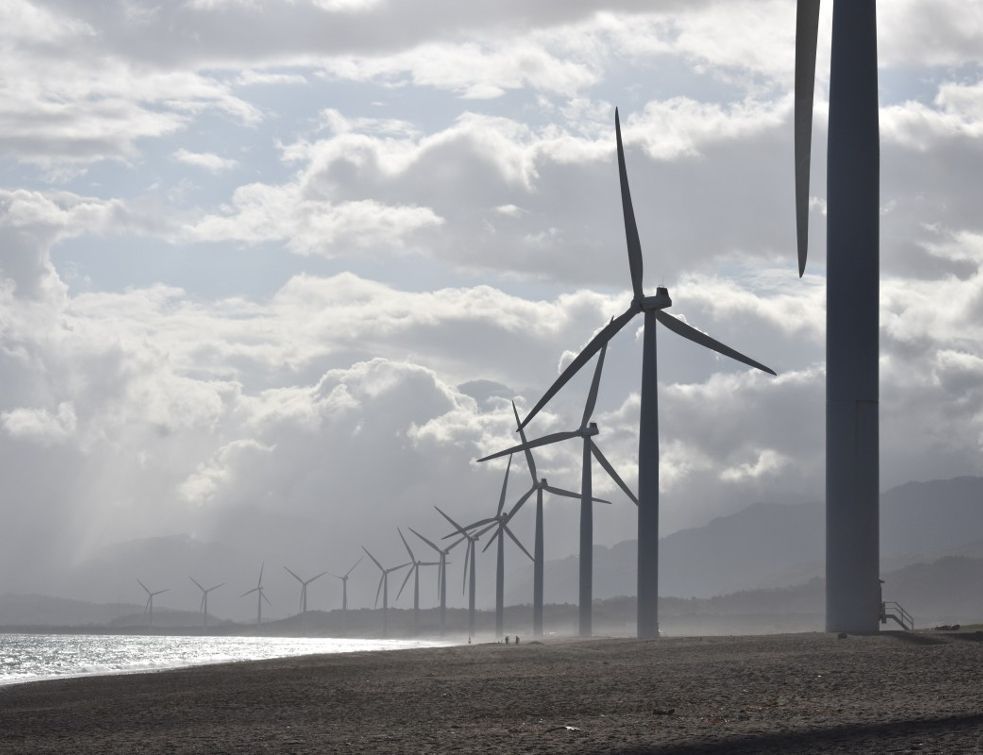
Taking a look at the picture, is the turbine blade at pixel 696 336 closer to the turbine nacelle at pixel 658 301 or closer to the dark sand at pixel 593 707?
the turbine nacelle at pixel 658 301

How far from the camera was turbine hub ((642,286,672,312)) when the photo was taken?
2709 inches

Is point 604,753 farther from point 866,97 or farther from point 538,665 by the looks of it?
point 866,97

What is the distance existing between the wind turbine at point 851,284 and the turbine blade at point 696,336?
1976cm

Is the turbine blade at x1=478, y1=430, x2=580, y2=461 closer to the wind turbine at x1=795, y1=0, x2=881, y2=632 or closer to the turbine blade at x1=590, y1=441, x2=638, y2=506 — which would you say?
the turbine blade at x1=590, y1=441, x2=638, y2=506

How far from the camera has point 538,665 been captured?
128 ft

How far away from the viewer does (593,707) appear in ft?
80.8

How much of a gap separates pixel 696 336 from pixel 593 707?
45.0 m

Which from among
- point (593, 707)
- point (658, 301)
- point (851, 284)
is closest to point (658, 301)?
point (658, 301)

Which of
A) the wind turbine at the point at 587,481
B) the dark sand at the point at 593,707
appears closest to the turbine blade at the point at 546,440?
the wind turbine at the point at 587,481

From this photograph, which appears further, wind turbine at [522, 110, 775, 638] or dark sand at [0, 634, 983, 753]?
wind turbine at [522, 110, 775, 638]

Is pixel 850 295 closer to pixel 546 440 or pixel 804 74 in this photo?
pixel 804 74

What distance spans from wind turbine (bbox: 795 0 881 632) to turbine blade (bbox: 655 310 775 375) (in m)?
19.8

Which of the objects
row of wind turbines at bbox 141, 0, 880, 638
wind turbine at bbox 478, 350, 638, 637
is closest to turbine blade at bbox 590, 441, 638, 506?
wind turbine at bbox 478, 350, 638, 637

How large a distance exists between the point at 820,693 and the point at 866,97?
856 inches
